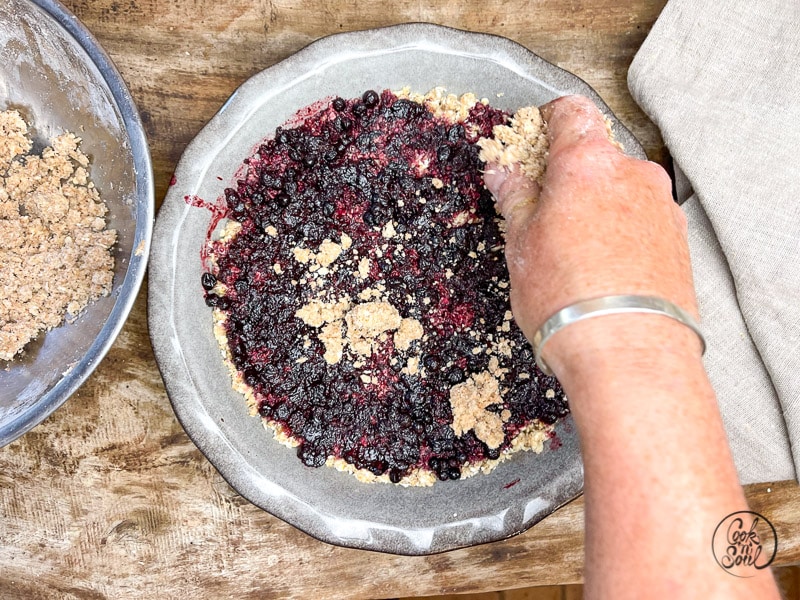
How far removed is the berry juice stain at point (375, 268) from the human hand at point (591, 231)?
0.88ft

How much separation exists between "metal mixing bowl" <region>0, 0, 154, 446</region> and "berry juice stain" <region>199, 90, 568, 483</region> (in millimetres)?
196

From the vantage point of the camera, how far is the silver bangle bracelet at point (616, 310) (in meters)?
1.14

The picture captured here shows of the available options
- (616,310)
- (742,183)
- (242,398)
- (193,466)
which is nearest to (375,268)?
(242,398)

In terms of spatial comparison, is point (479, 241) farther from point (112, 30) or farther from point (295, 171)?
point (112, 30)

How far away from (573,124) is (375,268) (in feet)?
1.93

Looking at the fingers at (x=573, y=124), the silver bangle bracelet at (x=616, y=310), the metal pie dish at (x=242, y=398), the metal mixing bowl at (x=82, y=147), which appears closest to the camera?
the silver bangle bracelet at (x=616, y=310)

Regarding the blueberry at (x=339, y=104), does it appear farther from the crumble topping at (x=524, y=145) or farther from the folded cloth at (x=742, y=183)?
the folded cloth at (x=742, y=183)

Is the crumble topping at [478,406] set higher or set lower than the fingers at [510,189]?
lower

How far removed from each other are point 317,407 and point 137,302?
0.61 m

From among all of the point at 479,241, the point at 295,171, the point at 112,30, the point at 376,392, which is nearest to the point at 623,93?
the point at 479,241

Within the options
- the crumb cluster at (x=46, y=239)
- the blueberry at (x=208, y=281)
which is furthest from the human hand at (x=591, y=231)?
the crumb cluster at (x=46, y=239)

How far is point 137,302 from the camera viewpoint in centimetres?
178

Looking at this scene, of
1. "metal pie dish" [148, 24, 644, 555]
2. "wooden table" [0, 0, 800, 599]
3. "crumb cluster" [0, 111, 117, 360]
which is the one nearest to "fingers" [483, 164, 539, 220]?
"metal pie dish" [148, 24, 644, 555]

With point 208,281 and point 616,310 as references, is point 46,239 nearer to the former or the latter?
point 208,281
